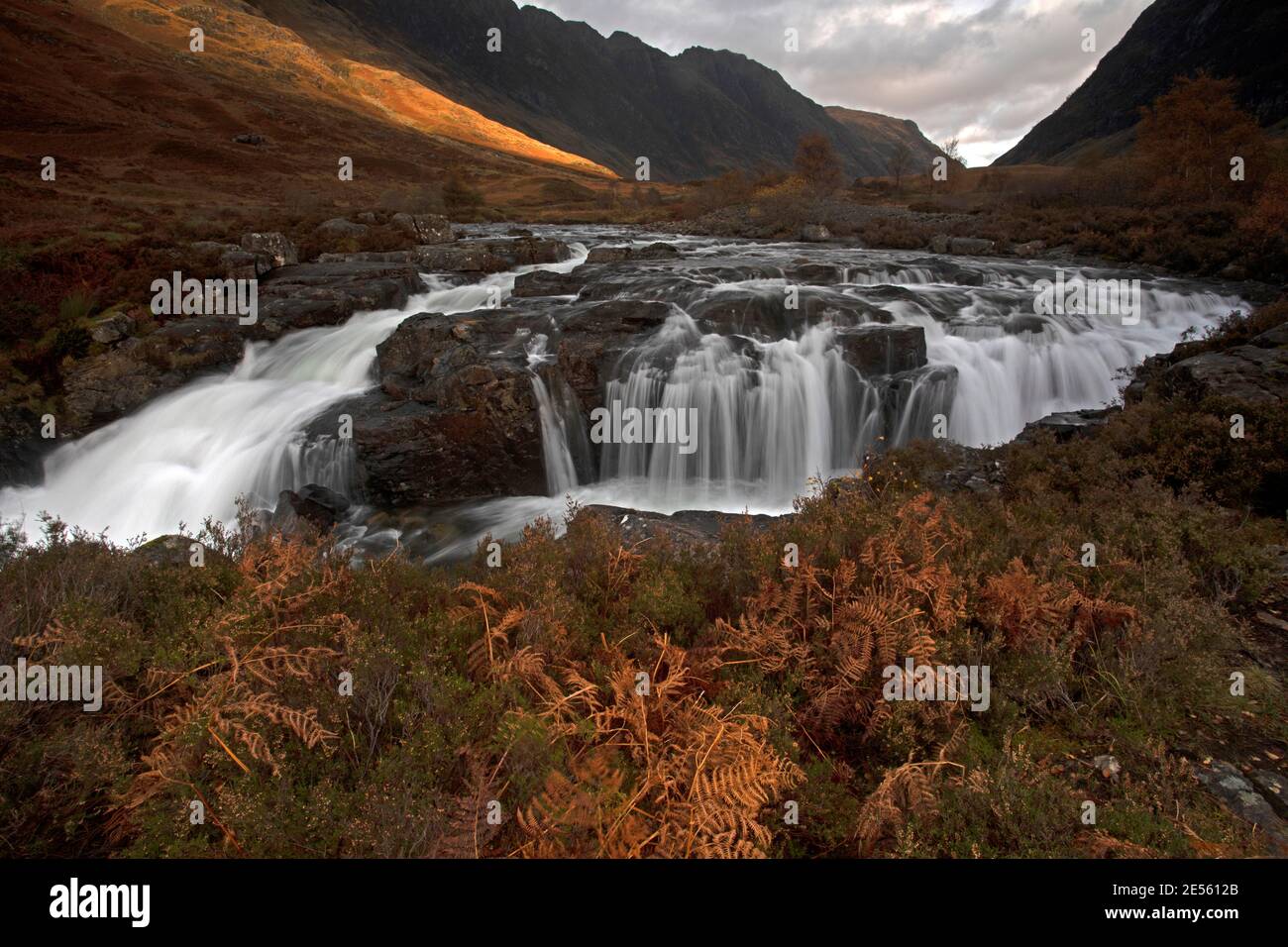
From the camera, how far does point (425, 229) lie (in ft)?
92.3

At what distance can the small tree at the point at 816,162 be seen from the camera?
5744cm

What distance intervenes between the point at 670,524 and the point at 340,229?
2501 cm

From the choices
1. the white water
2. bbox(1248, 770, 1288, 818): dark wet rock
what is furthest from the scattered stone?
the white water

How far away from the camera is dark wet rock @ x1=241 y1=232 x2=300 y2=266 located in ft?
69.2

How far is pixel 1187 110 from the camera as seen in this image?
3344 centimetres

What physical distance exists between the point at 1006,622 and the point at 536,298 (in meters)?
16.7

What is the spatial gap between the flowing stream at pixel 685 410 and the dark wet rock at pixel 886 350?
114 mm

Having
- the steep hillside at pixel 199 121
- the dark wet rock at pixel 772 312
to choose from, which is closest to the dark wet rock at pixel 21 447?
the dark wet rock at pixel 772 312

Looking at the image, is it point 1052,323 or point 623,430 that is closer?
point 623,430

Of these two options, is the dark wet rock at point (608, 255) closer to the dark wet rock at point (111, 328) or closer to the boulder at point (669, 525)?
the dark wet rock at point (111, 328)

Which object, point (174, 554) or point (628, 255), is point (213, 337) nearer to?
point (174, 554)

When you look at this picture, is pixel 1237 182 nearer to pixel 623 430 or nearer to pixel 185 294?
A: pixel 623 430
